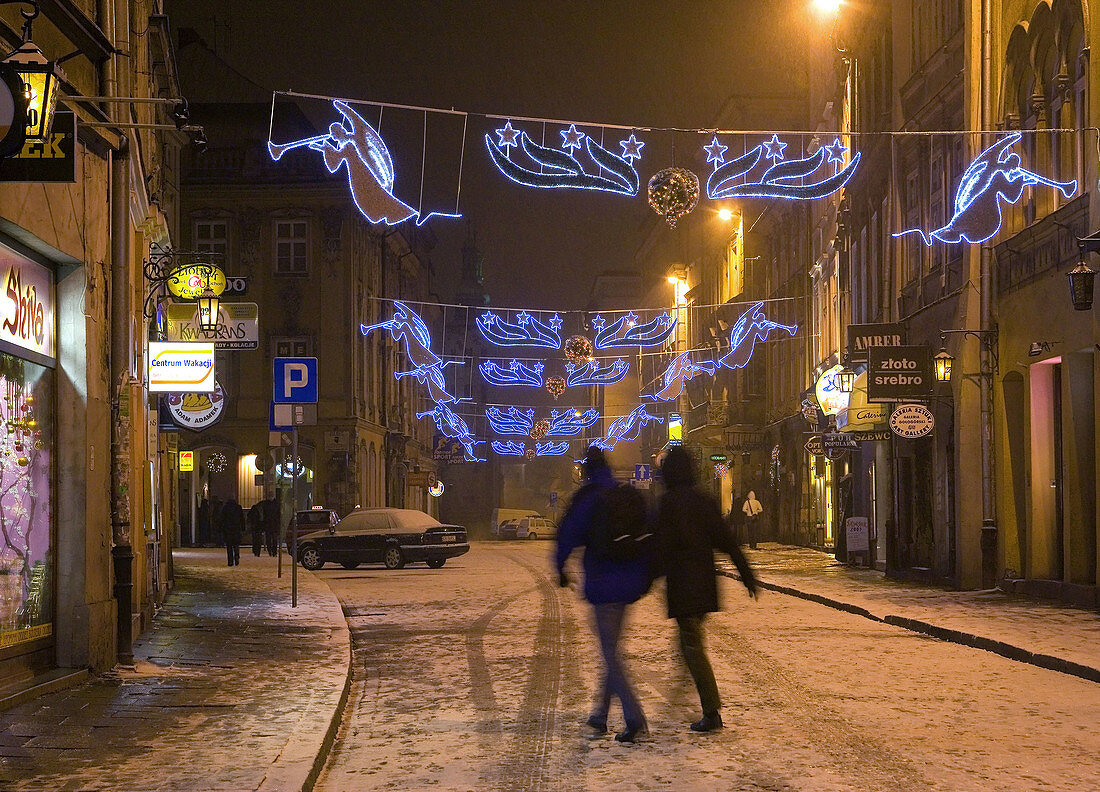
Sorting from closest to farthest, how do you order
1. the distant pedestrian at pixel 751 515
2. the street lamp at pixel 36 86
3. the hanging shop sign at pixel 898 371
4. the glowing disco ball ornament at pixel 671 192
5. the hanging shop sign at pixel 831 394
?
the street lamp at pixel 36 86 → the glowing disco ball ornament at pixel 671 192 → the hanging shop sign at pixel 898 371 → the hanging shop sign at pixel 831 394 → the distant pedestrian at pixel 751 515

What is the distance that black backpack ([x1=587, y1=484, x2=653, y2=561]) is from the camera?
9398 mm

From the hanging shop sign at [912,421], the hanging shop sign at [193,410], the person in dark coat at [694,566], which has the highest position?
the hanging shop sign at [193,410]

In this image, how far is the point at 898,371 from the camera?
23344 millimetres

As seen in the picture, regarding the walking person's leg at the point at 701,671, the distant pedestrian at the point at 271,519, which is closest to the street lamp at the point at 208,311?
the walking person's leg at the point at 701,671

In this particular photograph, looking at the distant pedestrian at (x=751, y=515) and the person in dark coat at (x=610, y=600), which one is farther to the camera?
the distant pedestrian at (x=751, y=515)

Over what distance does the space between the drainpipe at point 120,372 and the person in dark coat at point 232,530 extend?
20703 mm

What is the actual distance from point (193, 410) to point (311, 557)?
11692 millimetres

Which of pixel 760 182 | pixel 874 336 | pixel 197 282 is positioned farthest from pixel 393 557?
pixel 760 182

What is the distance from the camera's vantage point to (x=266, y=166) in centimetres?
5450

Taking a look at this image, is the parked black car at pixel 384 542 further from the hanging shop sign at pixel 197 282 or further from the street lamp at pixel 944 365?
the street lamp at pixel 944 365

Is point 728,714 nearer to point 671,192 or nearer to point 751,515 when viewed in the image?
point 671,192

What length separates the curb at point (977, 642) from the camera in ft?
40.7

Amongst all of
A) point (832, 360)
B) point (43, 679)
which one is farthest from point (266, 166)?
point (43, 679)

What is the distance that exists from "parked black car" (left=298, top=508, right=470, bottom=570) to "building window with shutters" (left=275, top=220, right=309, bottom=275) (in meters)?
22.9
